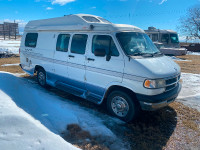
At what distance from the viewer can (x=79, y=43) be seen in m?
5.32

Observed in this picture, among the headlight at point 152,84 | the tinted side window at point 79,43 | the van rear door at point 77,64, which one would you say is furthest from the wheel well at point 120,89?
the tinted side window at point 79,43

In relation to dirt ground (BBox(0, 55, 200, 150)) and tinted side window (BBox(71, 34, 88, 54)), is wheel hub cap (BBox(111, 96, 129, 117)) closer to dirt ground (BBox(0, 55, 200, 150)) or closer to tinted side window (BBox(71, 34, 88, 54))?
dirt ground (BBox(0, 55, 200, 150))

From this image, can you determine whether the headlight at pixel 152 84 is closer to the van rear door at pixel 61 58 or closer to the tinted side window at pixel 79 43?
the tinted side window at pixel 79 43

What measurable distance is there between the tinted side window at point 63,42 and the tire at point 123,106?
2.34m

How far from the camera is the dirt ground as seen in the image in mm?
3554

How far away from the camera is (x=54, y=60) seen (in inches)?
245

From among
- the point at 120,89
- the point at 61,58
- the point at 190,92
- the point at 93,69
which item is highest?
the point at 61,58

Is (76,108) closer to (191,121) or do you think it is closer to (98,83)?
(98,83)

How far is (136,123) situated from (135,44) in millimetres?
2063

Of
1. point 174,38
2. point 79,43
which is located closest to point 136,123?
point 79,43

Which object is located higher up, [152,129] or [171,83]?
[171,83]

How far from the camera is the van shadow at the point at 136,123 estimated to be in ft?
12.2

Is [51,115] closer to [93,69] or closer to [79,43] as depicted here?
[93,69]

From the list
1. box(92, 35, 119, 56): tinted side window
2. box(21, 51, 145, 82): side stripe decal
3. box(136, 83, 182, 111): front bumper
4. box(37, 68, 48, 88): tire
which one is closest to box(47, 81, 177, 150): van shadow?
box(136, 83, 182, 111): front bumper
